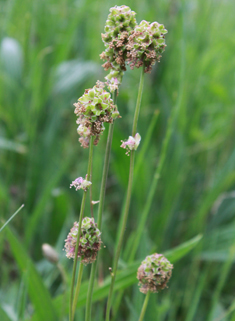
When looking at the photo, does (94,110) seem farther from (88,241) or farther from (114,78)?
(88,241)

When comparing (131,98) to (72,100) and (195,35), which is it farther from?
(195,35)

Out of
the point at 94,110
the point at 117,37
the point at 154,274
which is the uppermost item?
the point at 117,37

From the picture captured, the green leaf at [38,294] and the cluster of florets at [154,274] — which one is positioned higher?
the green leaf at [38,294]

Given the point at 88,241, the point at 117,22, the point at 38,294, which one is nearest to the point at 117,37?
the point at 117,22

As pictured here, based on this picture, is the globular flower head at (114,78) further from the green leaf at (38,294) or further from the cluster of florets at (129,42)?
the green leaf at (38,294)

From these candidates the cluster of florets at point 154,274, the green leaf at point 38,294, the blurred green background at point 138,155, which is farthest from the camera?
the blurred green background at point 138,155

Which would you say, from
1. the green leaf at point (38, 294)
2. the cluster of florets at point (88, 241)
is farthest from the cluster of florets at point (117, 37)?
the green leaf at point (38, 294)

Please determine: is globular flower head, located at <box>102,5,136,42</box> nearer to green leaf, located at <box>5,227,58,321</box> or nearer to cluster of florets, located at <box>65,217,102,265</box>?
cluster of florets, located at <box>65,217,102,265</box>
